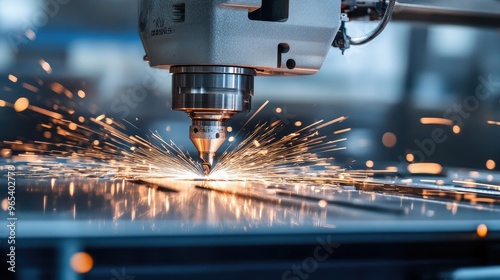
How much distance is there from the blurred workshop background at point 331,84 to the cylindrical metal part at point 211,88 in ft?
1.82

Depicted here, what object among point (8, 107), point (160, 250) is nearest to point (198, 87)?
point (160, 250)

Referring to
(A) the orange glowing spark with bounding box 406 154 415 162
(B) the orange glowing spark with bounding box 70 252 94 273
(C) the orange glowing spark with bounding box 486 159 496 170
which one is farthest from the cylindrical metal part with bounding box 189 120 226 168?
(C) the orange glowing spark with bounding box 486 159 496 170

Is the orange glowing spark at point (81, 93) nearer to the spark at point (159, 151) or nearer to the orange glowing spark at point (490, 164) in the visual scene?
the spark at point (159, 151)

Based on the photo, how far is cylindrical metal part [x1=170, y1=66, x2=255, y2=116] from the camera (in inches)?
49.8

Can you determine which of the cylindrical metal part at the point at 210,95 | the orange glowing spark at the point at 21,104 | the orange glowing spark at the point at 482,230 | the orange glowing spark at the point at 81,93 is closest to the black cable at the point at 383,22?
the cylindrical metal part at the point at 210,95

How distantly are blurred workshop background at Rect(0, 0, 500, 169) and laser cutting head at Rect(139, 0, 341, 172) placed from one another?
488 millimetres

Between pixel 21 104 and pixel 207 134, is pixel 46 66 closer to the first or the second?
pixel 21 104

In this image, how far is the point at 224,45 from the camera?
123cm

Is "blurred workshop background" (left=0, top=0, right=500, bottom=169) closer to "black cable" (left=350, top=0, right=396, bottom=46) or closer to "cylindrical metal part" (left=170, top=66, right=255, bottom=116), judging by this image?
"black cable" (left=350, top=0, right=396, bottom=46)

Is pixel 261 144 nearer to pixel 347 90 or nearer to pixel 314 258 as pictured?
pixel 347 90

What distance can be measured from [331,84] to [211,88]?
0.77 metres

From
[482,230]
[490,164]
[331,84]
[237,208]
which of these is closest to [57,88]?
[331,84]

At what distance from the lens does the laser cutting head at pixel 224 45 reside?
48.2 inches

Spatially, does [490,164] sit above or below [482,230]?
above
